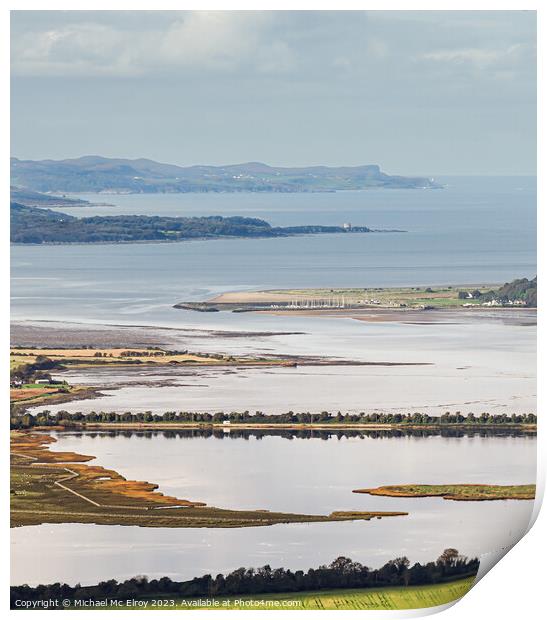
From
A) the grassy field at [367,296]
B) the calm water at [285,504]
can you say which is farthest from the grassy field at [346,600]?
the grassy field at [367,296]

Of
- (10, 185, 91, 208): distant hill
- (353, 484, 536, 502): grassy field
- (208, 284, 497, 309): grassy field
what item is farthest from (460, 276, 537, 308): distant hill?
(10, 185, 91, 208): distant hill

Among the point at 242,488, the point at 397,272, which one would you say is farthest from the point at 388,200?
the point at 242,488

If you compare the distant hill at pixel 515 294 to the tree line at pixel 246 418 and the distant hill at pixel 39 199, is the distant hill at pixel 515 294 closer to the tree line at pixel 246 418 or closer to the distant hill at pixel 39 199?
the tree line at pixel 246 418

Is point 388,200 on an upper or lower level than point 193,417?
upper

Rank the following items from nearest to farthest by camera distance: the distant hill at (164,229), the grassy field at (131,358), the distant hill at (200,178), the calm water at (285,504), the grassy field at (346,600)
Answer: the grassy field at (346,600) → the calm water at (285,504) → the grassy field at (131,358) → the distant hill at (200,178) → the distant hill at (164,229)

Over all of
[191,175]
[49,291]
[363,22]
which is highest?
[363,22]

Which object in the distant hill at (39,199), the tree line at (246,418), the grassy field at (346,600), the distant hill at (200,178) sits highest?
the distant hill at (200,178)

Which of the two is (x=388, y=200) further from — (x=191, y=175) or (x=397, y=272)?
(x=191, y=175)

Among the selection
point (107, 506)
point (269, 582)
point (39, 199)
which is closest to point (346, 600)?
point (269, 582)
